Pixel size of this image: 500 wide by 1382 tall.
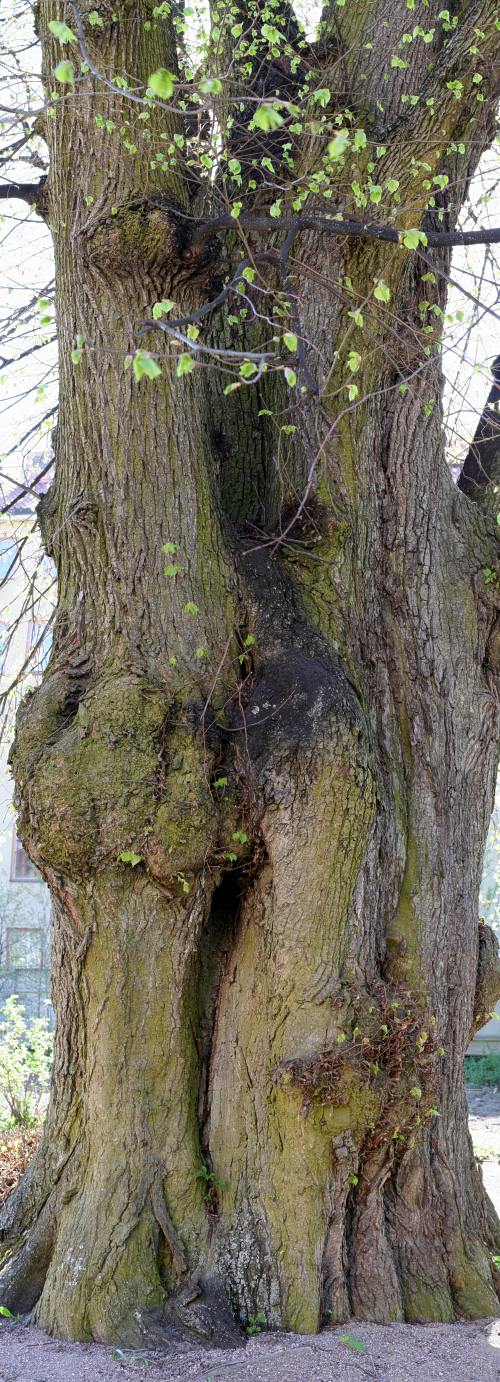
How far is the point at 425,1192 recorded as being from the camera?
4312 mm

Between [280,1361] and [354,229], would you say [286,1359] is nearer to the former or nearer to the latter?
[280,1361]

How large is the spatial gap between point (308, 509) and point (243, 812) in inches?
53.8

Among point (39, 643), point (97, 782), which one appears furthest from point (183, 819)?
point (39, 643)

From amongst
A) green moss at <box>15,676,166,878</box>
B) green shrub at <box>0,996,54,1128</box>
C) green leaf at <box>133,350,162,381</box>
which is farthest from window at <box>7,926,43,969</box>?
green leaf at <box>133,350,162,381</box>

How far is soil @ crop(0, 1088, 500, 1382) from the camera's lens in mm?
3453

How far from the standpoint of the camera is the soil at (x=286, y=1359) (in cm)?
345

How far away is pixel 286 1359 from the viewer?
354 cm

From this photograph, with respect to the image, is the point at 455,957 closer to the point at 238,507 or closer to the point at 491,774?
the point at 491,774

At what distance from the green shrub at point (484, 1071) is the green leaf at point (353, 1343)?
1033 centimetres

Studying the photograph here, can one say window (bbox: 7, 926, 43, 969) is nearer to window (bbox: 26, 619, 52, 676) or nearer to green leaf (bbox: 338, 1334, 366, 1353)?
window (bbox: 26, 619, 52, 676)

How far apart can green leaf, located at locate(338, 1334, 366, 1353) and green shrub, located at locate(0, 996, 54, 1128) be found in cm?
329

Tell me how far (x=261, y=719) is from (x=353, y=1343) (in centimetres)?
226

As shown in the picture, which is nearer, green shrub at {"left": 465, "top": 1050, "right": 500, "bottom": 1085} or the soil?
the soil

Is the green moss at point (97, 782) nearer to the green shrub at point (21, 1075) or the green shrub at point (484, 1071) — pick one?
the green shrub at point (21, 1075)
